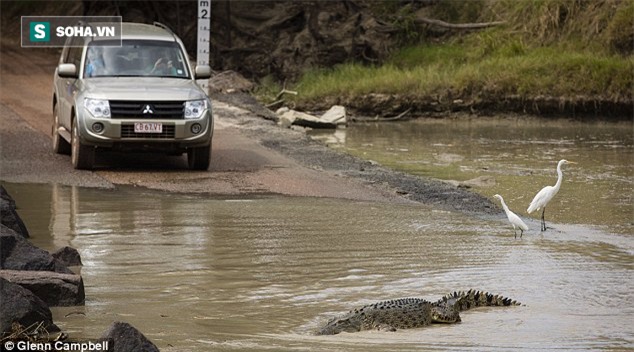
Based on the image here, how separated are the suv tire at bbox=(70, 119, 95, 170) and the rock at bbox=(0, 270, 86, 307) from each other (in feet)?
24.7

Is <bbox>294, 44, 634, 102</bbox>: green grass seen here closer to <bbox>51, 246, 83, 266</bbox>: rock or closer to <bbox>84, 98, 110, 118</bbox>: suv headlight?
<bbox>84, 98, 110, 118</bbox>: suv headlight

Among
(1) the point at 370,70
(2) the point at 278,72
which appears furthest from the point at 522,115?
(2) the point at 278,72

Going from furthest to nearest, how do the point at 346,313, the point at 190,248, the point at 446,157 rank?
1. the point at 446,157
2. the point at 190,248
3. the point at 346,313

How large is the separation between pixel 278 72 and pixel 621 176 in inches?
594

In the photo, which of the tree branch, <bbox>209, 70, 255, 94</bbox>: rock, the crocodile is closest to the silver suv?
the crocodile

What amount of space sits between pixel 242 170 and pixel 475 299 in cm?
826

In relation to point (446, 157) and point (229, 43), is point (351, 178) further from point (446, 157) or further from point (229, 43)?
point (229, 43)

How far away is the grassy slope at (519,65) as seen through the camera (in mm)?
28469

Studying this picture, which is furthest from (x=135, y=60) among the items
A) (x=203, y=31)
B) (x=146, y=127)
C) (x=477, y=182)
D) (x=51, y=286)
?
(x=51, y=286)

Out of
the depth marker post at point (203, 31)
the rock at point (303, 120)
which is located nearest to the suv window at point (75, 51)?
the depth marker post at point (203, 31)

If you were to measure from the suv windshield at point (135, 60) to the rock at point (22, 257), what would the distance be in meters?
7.60

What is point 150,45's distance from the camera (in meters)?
18.0

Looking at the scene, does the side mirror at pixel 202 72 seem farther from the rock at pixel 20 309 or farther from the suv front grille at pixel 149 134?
the rock at pixel 20 309

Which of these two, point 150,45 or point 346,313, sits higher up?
point 150,45
